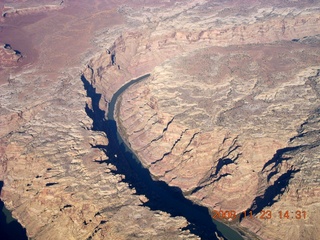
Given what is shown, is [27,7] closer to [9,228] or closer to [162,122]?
[162,122]

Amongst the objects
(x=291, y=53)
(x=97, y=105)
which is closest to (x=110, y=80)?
(x=97, y=105)

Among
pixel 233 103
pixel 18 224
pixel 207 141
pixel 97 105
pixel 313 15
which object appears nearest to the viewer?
pixel 18 224

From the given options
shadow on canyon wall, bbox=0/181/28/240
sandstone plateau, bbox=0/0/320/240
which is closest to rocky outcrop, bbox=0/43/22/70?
sandstone plateau, bbox=0/0/320/240

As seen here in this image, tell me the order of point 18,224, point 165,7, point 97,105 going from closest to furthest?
point 18,224, point 97,105, point 165,7

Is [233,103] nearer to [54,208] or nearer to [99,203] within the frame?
[99,203]

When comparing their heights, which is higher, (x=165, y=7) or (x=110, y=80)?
(x=165, y=7)

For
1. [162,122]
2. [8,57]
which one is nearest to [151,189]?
[162,122]
